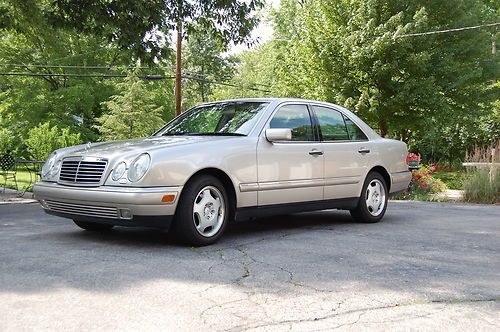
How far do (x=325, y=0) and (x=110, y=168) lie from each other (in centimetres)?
1952

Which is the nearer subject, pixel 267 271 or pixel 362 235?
pixel 267 271

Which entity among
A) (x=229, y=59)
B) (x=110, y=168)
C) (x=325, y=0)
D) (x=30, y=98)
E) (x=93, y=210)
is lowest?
(x=93, y=210)

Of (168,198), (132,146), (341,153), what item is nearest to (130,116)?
(341,153)

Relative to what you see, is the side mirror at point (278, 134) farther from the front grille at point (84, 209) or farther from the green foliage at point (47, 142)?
the green foliage at point (47, 142)

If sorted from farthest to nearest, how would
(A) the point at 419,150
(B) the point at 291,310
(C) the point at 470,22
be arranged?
(A) the point at 419,150, (C) the point at 470,22, (B) the point at 291,310

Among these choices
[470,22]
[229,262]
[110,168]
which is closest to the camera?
[229,262]

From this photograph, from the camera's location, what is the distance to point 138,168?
5129 millimetres

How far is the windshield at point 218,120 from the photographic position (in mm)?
6211

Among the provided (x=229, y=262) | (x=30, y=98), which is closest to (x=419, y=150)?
(x=30, y=98)

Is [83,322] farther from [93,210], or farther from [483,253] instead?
[483,253]

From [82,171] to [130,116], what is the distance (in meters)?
25.8

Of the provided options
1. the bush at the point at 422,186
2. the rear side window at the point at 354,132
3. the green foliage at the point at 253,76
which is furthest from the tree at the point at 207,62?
the rear side window at the point at 354,132

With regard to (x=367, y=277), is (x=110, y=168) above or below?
above

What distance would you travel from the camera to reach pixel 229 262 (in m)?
4.71
